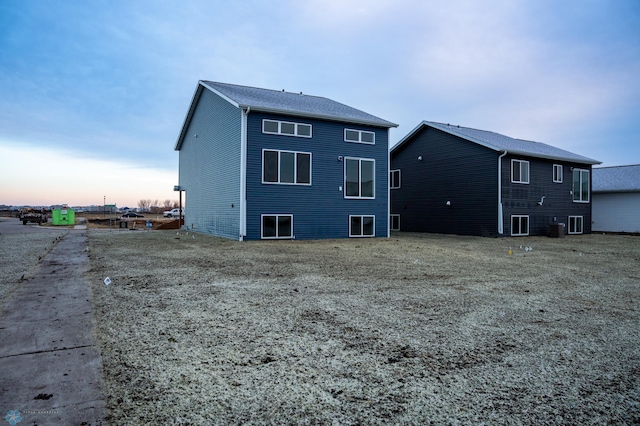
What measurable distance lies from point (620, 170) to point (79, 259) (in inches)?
1310

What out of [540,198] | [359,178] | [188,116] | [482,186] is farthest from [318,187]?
[540,198]

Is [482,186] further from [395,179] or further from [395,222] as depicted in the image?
[395,222]

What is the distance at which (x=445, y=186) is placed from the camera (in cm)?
2084

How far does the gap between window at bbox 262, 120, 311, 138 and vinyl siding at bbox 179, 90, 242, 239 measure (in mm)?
1147

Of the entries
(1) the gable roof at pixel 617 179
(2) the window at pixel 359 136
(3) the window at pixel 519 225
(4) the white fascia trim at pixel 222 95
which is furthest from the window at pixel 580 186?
(4) the white fascia trim at pixel 222 95

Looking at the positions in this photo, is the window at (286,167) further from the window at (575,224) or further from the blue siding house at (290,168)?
the window at (575,224)

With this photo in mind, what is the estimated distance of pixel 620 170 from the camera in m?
26.8

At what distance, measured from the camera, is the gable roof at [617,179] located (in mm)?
23562

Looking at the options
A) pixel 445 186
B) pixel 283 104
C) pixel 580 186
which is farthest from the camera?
pixel 580 186

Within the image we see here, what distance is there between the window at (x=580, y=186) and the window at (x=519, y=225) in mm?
4939

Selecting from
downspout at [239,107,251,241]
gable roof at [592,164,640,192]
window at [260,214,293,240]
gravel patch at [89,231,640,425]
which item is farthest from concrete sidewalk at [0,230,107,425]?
gable roof at [592,164,640,192]

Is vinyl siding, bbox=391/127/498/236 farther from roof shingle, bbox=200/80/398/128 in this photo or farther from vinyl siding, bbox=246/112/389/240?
roof shingle, bbox=200/80/398/128

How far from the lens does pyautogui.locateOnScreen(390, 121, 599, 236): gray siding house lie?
18.7 metres

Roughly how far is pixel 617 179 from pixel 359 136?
20723 mm
